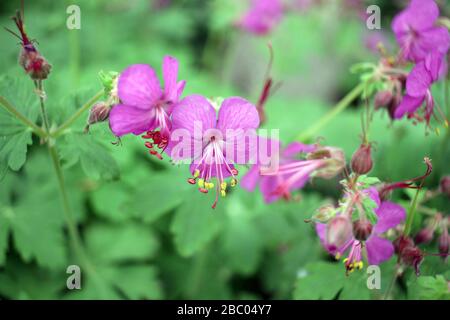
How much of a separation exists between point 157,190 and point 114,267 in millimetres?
643

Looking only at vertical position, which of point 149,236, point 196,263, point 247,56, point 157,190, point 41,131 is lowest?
point 196,263

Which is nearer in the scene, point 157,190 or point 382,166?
point 157,190

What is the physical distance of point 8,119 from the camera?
157 cm

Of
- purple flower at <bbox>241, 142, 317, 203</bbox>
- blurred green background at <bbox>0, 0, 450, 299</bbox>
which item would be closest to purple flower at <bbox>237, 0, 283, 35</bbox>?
blurred green background at <bbox>0, 0, 450, 299</bbox>

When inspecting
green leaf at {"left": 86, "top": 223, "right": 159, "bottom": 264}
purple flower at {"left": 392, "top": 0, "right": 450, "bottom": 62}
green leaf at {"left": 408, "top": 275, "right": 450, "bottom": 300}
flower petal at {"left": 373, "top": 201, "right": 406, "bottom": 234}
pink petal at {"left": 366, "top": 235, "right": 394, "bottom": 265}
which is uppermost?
purple flower at {"left": 392, "top": 0, "right": 450, "bottom": 62}

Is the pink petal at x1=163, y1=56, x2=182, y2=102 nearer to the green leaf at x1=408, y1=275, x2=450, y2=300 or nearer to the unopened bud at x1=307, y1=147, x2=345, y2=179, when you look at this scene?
the unopened bud at x1=307, y1=147, x2=345, y2=179

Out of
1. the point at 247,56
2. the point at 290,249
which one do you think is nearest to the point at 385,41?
the point at 247,56

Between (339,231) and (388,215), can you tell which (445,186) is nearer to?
(388,215)

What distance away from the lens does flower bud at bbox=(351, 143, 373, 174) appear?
139 cm

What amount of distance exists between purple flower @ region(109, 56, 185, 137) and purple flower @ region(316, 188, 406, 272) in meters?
0.64

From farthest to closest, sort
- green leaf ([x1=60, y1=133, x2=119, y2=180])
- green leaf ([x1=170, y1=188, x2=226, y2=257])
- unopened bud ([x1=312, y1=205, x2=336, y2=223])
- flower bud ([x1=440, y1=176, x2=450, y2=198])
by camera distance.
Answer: green leaf ([x1=170, y1=188, x2=226, y2=257]) < flower bud ([x1=440, y1=176, x2=450, y2=198]) < green leaf ([x1=60, y1=133, x2=119, y2=180]) < unopened bud ([x1=312, y1=205, x2=336, y2=223])

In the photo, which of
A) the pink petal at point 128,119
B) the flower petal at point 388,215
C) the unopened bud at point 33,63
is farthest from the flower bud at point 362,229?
the unopened bud at point 33,63

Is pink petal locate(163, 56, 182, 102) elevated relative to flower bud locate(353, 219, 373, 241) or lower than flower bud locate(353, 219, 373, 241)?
elevated

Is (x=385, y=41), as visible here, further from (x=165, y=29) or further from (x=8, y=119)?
(x=8, y=119)
